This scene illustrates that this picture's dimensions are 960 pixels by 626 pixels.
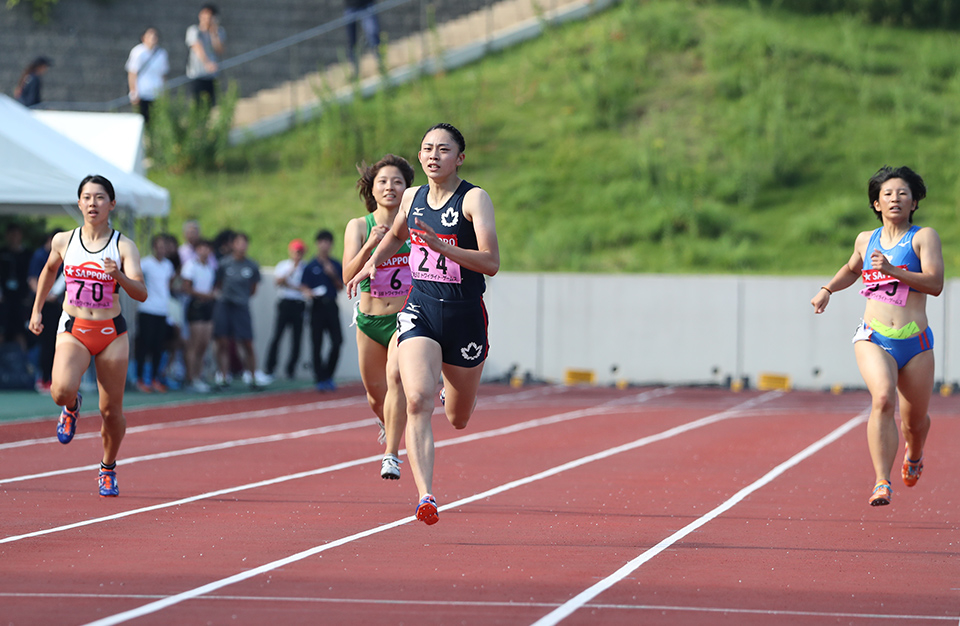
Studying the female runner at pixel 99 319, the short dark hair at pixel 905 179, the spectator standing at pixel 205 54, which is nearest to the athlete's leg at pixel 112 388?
the female runner at pixel 99 319

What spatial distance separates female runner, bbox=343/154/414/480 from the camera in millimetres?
9281

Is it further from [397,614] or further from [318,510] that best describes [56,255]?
[397,614]

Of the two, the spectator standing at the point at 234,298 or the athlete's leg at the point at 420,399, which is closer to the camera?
the athlete's leg at the point at 420,399

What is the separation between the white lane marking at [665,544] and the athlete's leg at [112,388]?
3.76 metres

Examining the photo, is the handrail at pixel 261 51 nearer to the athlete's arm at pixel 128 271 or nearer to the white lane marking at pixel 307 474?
the white lane marking at pixel 307 474

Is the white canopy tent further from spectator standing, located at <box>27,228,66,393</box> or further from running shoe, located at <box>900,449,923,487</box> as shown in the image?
running shoe, located at <box>900,449,923,487</box>

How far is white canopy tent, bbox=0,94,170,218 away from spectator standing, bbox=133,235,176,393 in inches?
26.1

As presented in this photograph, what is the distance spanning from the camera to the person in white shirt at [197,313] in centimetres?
1920

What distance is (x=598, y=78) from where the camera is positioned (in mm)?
32969

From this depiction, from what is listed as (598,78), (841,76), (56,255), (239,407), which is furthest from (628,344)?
(56,255)

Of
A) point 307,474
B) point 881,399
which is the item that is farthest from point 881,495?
point 307,474

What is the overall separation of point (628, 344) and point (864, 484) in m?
13.5

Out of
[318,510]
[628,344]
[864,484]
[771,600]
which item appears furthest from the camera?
[628,344]

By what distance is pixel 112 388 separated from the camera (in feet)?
29.6
